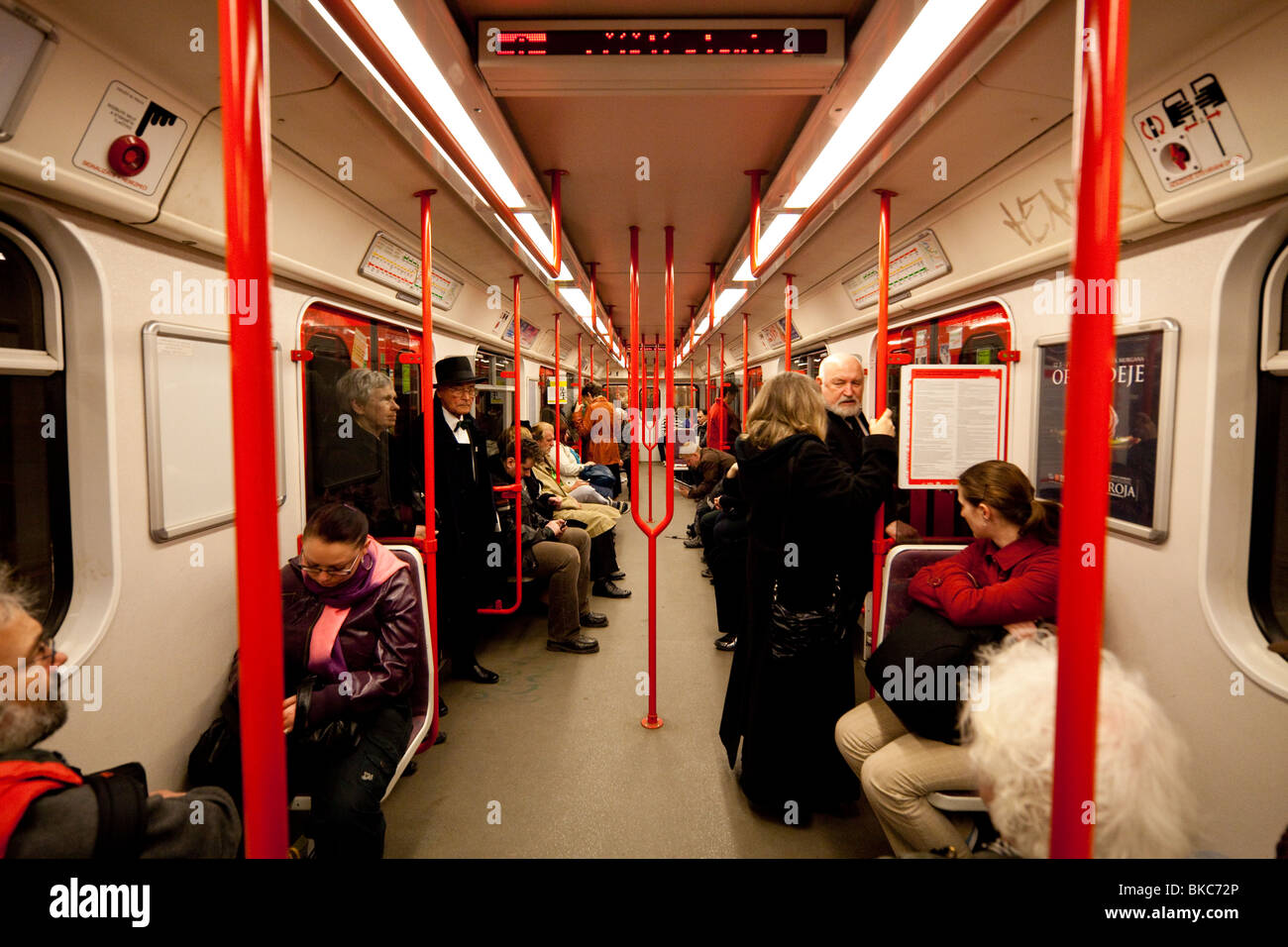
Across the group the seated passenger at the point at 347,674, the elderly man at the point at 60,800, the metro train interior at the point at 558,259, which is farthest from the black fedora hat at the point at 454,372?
the elderly man at the point at 60,800

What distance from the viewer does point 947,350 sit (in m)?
3.76

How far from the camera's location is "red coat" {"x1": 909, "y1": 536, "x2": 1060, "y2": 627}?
1926 mm

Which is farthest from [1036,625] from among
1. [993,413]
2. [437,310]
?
[437,310]

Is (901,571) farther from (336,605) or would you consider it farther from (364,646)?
(336,605)

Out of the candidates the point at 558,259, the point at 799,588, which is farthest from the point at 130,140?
the point at 799,588

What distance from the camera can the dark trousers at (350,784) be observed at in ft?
6.33

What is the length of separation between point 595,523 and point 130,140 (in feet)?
13.5

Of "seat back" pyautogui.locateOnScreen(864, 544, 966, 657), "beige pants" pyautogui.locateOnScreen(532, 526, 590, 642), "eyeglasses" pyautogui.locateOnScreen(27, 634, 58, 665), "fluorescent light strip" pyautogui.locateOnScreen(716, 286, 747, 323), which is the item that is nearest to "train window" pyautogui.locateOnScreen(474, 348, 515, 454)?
"beige pants" pyautogui.locateOnScreen(532, 526, 590, 642)

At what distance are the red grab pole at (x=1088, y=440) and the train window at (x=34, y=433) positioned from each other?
8.33ft

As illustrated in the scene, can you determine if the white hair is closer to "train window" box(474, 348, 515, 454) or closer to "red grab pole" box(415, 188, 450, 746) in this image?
"red grab pole" box(415, 188, 450, 746)

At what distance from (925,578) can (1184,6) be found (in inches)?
69.7

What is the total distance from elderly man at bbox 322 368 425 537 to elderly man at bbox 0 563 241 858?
2.01 meters

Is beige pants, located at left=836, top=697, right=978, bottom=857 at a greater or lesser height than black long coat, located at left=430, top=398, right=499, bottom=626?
lesser

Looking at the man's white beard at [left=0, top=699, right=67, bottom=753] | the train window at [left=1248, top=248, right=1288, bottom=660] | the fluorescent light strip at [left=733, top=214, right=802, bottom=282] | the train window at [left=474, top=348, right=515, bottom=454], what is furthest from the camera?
the train window at [left=474, top=348, right=515, bottom=454]
